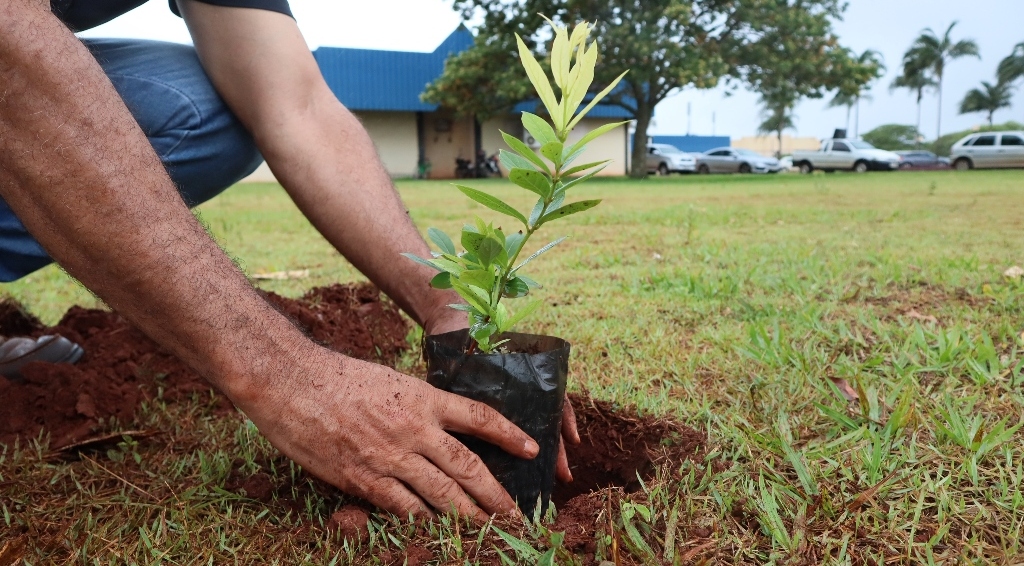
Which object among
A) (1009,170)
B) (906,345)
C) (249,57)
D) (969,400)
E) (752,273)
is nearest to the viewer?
Result: (969,400)

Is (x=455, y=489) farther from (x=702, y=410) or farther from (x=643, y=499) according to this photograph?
(x=702, y=410)

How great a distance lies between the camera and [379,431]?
3.41 feet

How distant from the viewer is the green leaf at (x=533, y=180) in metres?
Answer: 1.02

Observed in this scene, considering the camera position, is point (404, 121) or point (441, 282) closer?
point (441, 282)

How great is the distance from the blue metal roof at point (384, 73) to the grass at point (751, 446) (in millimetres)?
22518

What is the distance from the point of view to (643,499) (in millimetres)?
1160

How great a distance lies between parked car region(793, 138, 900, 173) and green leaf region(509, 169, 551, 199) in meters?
26.2

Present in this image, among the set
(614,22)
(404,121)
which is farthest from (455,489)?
(404,121)

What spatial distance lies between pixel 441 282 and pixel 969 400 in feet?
4.12

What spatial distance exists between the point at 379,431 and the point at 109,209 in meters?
0.49

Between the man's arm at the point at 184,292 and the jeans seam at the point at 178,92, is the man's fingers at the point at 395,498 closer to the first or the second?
the man's arm at the point at 184,292

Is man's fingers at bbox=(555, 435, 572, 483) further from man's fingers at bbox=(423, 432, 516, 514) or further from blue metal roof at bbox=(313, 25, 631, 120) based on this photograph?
blue metal roof at bbox=(313, 25, 631, 120)

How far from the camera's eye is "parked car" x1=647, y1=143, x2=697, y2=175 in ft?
101

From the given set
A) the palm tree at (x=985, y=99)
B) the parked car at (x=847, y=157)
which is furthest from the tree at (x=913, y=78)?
the parked car at (x=847, y=157)
